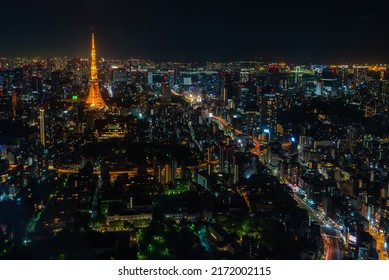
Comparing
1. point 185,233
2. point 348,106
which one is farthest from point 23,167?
point 348,106

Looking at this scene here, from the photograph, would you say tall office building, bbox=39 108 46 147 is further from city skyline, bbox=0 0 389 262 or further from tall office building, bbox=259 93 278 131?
tall office building, bbox=259 93 278 131

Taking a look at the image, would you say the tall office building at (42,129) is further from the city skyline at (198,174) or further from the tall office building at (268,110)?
the tall office building at (268,110)

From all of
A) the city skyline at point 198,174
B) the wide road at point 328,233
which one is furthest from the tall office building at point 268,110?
the wide road at point 328,233

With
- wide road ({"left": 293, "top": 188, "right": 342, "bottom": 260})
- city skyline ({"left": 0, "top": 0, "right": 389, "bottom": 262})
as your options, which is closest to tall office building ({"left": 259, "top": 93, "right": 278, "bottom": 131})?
city skyline ({"left": 0, "top": 0, "right": 389, "bottom": 262})

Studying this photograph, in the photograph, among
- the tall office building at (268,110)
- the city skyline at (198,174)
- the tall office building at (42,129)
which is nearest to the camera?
the city skyline at (198,174)

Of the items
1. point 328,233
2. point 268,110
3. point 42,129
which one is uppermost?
point 268,110

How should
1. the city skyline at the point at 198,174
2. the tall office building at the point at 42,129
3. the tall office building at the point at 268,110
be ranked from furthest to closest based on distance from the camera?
the tall office building at the point at 268,110 < the tall office building at the point at 42,129 < the city skyline at the point at 198,174

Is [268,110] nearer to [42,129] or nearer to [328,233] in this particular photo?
[42,129]

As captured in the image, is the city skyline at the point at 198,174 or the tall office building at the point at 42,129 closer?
the city skyline at the point at 198,174

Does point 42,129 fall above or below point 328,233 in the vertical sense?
above

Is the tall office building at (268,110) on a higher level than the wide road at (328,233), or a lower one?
higher

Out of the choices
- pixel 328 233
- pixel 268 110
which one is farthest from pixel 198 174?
pixel 268 110
